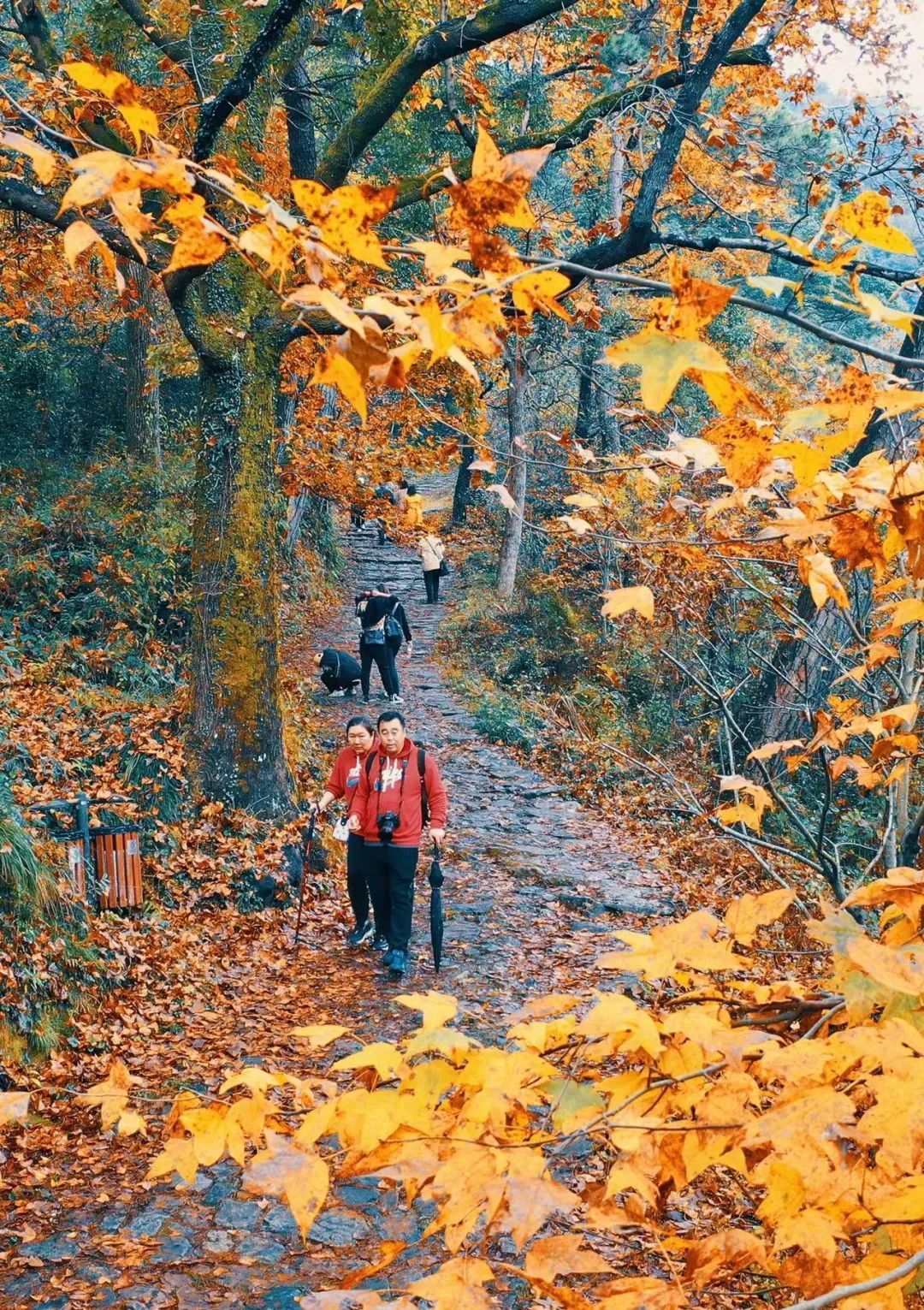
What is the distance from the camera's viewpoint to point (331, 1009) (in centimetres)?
673

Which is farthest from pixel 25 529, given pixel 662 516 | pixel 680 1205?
pixel 662 516

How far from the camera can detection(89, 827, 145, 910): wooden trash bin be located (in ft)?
23.3

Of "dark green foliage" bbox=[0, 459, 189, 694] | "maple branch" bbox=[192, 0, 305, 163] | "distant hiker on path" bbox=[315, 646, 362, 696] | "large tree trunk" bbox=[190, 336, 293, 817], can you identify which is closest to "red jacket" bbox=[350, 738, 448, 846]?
"large tree trunk" bbox=[190, 336, 293, 817]

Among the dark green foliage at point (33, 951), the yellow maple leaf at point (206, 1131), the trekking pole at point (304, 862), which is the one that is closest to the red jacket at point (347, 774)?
the trekking pole at point (304, 862)

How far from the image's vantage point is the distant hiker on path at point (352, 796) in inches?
280

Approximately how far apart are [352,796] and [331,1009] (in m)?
1.42

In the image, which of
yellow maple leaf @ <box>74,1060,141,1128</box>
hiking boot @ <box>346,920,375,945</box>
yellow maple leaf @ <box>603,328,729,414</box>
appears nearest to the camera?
yellow maple leaf @ <box>603,328,729,414</box>

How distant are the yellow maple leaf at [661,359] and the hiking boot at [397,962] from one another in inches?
250

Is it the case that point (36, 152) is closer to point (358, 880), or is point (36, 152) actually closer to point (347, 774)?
point (347, 774)

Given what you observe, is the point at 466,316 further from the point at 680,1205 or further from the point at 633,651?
the point at 633,651

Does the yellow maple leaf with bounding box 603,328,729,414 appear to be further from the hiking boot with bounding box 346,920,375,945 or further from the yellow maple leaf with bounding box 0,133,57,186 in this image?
the hiking boot with bounding box 346,920,375,945

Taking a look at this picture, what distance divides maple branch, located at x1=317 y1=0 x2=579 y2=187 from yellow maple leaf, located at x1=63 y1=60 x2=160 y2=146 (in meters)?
6.86

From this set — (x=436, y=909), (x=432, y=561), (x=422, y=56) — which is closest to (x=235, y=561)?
(x=436, y=909)

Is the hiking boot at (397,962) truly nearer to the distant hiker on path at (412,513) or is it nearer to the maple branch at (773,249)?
the maple branch at (773,249)
